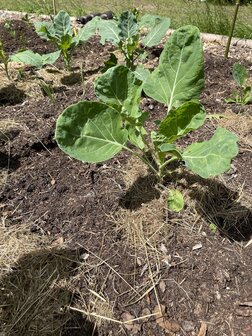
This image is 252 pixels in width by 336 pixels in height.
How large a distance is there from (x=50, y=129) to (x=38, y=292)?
1.10 m

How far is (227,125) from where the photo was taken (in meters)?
2.39

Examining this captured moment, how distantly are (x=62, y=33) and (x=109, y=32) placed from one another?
0.43 metres

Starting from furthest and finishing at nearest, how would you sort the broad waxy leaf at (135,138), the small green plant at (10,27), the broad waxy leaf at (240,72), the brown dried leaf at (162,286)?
1. the small green plant at (10,27)
2. the broad waxy leaf at (240,72)
3. the broad waxy leaf at (135,138)
4. the brown dried leaf at (162,286)

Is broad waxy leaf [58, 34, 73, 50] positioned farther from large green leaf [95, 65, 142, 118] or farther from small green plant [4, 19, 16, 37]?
large green leaf [95, 65, 142, 118]

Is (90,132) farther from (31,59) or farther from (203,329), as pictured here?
(31,59)

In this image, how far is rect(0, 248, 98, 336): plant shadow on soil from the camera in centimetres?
144

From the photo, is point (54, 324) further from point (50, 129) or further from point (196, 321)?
point (50, 129)

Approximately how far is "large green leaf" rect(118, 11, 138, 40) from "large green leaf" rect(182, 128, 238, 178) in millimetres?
1503

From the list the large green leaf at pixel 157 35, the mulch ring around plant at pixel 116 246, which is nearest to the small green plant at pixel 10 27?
the large green leaf at pixel 157 35

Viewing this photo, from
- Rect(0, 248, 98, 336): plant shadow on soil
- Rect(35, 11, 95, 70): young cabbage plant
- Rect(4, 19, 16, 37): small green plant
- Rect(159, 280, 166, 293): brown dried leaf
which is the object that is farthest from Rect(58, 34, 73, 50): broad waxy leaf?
Rect(159, 280, 166, 293): brown dried leaf

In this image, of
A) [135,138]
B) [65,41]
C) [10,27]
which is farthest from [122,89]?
[10,27]

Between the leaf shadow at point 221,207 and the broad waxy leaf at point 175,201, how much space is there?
12cm

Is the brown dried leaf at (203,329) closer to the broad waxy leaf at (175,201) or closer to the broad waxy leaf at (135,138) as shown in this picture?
the broad waxy leaf at (175,201)

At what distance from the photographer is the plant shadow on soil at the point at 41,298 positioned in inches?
56.8
